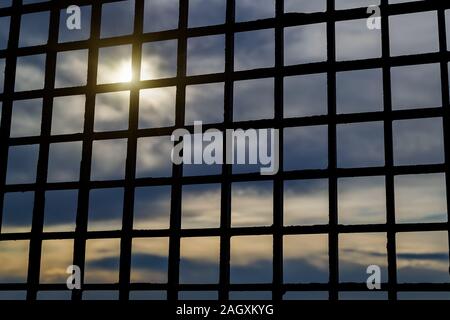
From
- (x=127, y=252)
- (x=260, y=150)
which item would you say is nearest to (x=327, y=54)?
(x=260, y=150)

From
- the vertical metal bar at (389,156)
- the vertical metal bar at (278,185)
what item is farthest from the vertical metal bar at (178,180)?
the vertical metal bar at (389,156)

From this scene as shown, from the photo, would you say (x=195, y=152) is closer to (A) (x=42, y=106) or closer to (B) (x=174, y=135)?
(B) (x=174, y=135)

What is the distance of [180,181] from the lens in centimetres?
380

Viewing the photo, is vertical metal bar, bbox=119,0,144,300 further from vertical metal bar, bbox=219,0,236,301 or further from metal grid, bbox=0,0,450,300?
vertical metal bar, bbox=219,0,236,301

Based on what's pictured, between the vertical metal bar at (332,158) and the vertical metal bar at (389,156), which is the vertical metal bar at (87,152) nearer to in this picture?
the vertical metal bar at (332,158)

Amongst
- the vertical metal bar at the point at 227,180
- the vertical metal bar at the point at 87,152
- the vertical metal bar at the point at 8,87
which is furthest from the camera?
the vertical metal bar at the point at 8,87

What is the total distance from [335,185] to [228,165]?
1.91ft

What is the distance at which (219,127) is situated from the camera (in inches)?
148

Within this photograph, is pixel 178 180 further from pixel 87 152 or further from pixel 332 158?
pixel 332 158

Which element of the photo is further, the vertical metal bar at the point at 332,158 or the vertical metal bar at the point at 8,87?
the vertical metal bar at the point at 8,87

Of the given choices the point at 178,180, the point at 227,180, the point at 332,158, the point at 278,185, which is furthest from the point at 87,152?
the point at 332,158

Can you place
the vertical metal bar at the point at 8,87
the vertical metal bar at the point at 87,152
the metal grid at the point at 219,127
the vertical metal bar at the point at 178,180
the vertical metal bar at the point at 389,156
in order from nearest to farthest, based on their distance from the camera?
the vertical metal bar at the point at 389,156 → the metal grid at the point at 219,127 → the vertical metal bar at the point at 178,180 → the vertical metal bar at the point at 87,152 → the vertical metal bar at the point at 8,87

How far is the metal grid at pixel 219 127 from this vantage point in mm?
3418
